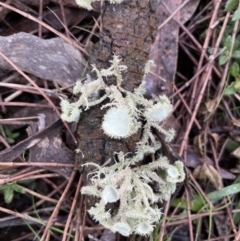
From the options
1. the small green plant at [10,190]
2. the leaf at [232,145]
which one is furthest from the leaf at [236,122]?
the small green plant at [10,190]

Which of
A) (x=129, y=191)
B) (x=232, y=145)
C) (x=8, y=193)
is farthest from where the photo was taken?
(x=232, y=145)

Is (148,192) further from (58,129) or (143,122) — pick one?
(58,129)

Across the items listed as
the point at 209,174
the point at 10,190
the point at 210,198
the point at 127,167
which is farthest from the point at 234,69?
the point at 10,190

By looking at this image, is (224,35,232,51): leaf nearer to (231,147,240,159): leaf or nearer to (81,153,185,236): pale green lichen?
(231,147,240,159): leaf

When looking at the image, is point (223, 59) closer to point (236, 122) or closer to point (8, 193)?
point (236, 122)

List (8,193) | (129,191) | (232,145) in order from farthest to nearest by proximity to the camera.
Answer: (232,145) < (8,193) < (129,191)

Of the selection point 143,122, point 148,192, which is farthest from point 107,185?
point 143,122
